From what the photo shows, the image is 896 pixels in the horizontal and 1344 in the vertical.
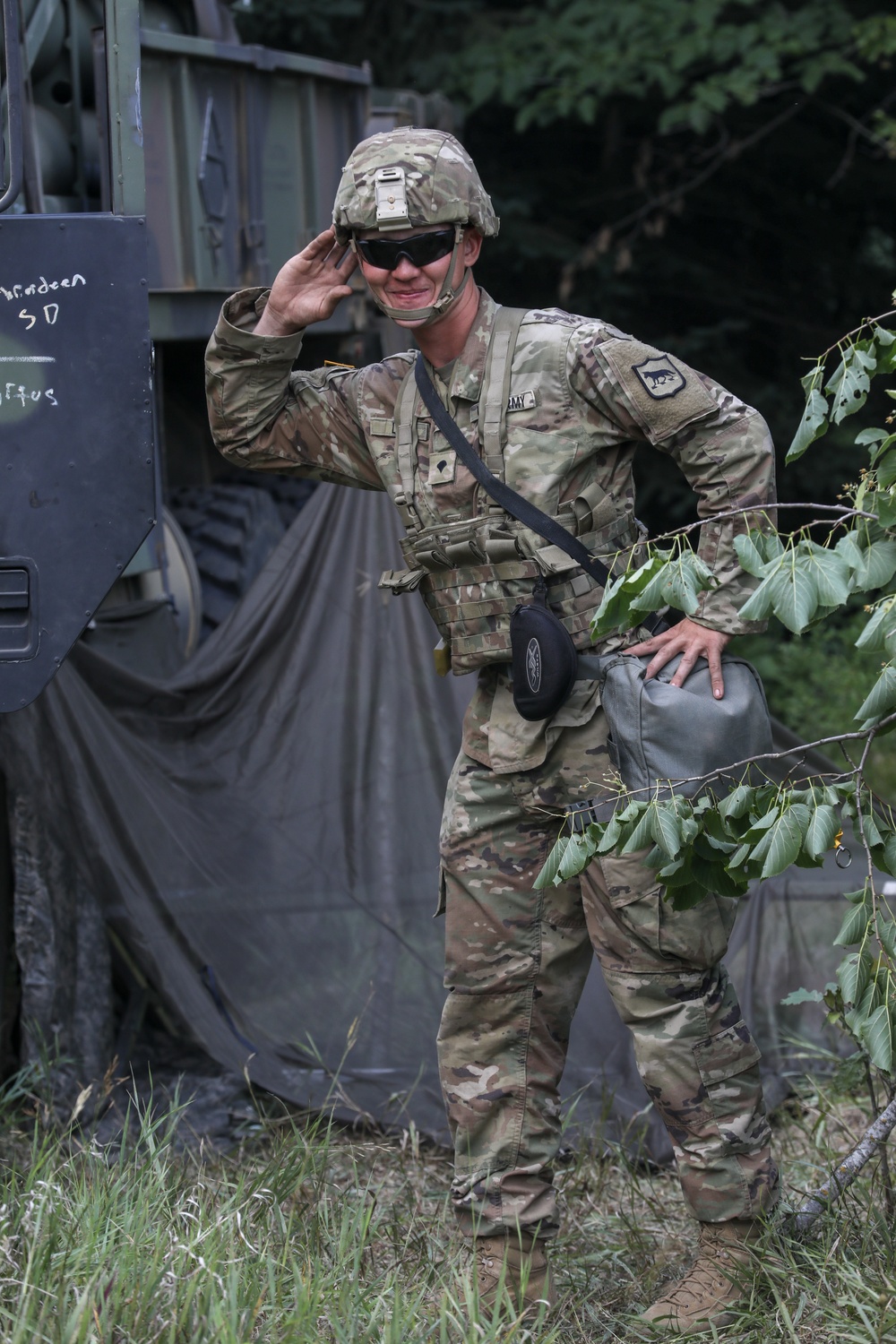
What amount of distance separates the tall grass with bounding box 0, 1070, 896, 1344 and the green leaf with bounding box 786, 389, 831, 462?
1.23 meters

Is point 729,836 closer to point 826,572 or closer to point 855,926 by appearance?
point 855,926

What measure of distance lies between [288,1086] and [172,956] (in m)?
0.40

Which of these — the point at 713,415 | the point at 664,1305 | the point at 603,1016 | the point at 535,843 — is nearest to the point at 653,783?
the point at 535,843

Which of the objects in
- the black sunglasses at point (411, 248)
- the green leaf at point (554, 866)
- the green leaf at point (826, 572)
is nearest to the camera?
the green leaf at point (826, 572)

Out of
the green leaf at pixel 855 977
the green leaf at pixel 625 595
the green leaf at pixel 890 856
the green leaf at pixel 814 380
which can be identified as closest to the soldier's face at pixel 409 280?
the green leaf at pixel 814 380

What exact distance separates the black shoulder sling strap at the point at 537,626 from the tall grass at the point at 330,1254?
2.84 ft

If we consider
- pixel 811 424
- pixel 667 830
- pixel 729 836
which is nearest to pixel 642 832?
pixel 667 830

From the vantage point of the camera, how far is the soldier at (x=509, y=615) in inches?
109

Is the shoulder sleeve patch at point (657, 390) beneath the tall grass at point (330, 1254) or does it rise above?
above

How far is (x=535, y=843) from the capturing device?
289cm

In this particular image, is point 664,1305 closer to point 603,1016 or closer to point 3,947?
point 603,1016

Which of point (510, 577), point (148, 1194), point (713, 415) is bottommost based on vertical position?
point (148, 1194)

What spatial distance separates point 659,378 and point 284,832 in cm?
203

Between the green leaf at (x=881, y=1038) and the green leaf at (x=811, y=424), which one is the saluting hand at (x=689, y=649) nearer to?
the green leaf at (x=811, y=424)
